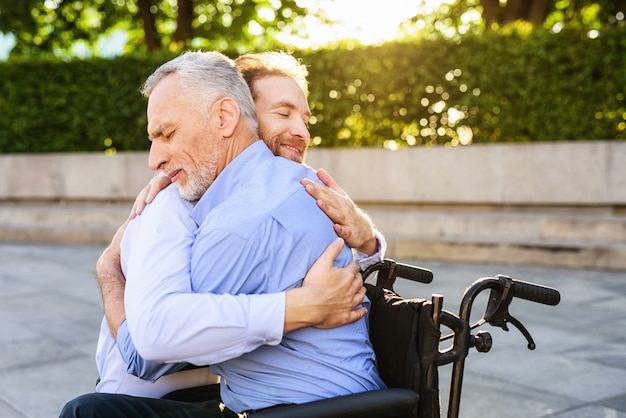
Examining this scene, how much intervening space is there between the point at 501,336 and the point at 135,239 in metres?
4.08

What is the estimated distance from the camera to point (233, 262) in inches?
77.3

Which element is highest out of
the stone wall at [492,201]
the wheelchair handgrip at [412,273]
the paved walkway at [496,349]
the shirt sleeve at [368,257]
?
the shirt sleeve at [368,257]

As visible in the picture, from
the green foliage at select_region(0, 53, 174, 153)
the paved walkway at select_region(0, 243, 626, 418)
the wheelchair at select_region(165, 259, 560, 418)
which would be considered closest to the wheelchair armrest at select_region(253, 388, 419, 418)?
the wheelchair at select_region(165, 259, 560, 418)

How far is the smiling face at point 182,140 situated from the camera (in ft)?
7.13

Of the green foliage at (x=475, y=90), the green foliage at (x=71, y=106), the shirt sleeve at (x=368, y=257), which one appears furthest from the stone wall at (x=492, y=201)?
the shirt sleeve at (x=368, y=257)

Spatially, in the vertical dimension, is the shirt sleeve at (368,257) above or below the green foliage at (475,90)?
below

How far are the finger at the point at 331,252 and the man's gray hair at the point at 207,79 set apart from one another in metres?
0.44

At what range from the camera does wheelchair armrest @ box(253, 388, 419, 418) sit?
1.90 metres

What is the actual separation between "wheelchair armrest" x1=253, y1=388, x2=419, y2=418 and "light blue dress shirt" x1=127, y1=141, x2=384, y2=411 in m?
0.11

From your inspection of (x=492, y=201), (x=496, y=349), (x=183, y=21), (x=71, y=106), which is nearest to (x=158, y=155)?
(x=496, y=349)

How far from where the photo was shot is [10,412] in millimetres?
4086

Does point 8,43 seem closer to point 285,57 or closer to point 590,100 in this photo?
point 590,100

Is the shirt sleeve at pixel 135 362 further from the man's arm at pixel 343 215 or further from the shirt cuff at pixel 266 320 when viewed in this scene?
the man's arm at pixel 343 215

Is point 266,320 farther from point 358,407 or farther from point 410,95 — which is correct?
point 410,95
